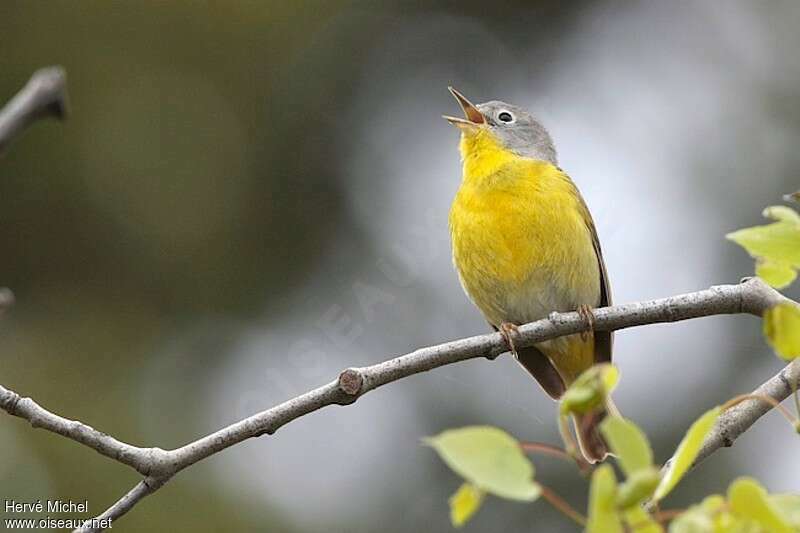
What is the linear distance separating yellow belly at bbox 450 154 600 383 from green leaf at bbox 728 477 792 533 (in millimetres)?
3528

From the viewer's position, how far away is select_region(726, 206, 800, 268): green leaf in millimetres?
1915

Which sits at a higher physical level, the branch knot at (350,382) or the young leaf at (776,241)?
the branch knot at (350,382)

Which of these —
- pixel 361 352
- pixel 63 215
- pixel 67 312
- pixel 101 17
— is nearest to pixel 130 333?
pixel 67 312

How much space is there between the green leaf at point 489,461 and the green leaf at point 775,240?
22.6 inches

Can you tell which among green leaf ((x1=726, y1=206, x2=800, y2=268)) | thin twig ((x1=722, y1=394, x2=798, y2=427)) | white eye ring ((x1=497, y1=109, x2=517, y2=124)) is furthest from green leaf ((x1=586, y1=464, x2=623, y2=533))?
white eye ring ((x1=497, y1=109, x2=517, y2=124))

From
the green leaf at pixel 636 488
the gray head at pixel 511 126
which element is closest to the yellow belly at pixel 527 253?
the gray head at pixel 511 126

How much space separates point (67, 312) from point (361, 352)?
7.12ft

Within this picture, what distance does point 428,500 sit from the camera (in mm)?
8812

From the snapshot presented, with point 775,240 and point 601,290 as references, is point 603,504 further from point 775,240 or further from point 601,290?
point 601,290

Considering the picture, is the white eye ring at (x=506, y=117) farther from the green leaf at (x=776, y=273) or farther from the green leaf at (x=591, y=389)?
the green leaf at (x=591, y=389)

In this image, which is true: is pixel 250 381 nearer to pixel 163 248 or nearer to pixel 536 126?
pixel 163 248

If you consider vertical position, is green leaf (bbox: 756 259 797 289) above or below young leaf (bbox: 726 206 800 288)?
below

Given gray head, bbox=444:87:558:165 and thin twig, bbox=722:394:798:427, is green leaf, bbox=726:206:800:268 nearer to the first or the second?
thin twig, bbox=722:394:798:427

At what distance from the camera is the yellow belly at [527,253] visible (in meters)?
5.11
